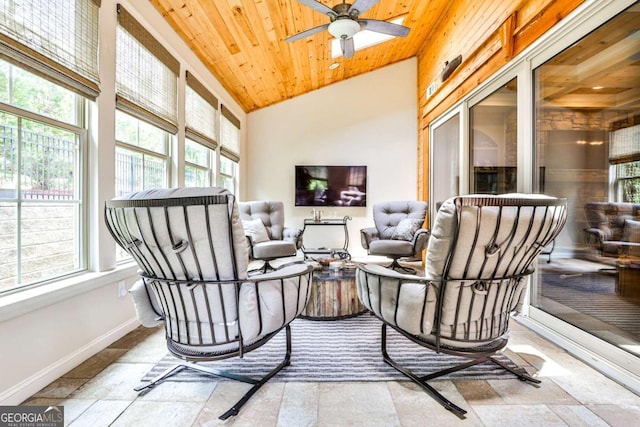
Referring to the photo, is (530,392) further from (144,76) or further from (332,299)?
(144,76)

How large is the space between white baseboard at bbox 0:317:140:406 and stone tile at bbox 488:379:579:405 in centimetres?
249

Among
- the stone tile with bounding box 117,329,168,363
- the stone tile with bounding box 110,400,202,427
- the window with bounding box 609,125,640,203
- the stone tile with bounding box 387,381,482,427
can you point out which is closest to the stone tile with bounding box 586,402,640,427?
the stone tile with bounding box 387,381,482,427

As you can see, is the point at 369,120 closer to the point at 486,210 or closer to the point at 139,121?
the point at 139,121

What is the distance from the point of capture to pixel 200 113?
4.01m

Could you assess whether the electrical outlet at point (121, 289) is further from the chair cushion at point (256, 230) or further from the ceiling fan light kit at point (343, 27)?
the ceiling fan light kit at point (343, 27)

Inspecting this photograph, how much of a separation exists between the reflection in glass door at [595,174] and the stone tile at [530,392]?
0.53 meters

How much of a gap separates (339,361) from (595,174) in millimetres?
2255

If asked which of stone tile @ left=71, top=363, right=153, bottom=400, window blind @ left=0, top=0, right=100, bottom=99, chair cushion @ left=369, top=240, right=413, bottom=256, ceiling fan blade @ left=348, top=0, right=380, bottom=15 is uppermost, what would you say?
ceiling fan blade @ left=348, top=0, right=380, bottom=15

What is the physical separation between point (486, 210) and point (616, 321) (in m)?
1.56

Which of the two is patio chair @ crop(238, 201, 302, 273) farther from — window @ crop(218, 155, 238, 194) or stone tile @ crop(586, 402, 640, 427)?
stone tile @ crop(586, 402, 640, 427)

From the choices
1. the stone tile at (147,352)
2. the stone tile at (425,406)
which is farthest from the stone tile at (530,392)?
the stone tile at (147,352)

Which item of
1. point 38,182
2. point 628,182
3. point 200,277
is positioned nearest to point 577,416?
point 628,182

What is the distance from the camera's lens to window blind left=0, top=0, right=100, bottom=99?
1.58 meters

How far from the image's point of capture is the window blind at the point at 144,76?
2.42 meters
